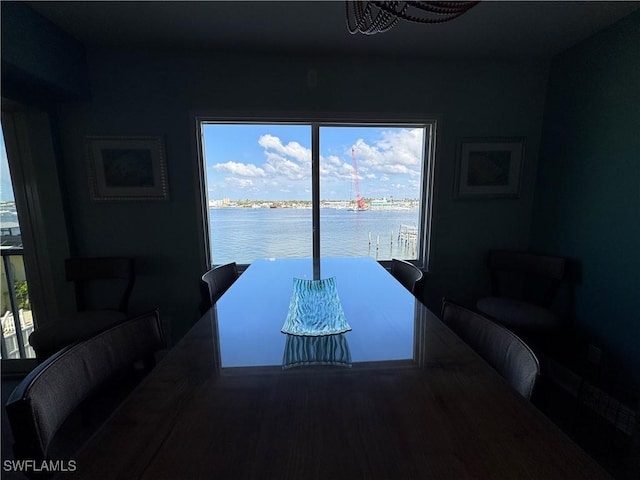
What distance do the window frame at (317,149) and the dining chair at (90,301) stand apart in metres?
0.59

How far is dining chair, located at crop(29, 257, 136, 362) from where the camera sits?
1.69 m

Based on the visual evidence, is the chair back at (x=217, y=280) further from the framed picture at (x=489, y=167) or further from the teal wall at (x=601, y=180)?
the teal wall at (x=601, y=180)

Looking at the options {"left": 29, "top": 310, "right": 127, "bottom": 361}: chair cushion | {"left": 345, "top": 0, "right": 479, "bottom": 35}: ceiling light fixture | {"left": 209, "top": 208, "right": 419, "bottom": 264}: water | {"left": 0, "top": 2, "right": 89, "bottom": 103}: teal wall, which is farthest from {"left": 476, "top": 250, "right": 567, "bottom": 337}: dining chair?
{"left": 0, "top": 2, "right": 89, "bottom": 103}: teal wall

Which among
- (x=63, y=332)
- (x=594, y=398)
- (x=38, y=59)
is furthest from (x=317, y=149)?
(x=594, y=398)

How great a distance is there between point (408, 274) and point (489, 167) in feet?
4.28

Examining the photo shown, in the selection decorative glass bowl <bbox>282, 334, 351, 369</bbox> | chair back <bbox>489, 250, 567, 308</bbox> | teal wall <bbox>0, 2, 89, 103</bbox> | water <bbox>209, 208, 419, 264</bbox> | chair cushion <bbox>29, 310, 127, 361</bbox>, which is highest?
teal wall <bbox>0, 2, 89, 103</bbox>

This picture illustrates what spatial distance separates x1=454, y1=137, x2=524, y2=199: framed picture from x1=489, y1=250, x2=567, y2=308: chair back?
51 cm

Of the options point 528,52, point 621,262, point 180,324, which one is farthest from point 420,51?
point 180,324

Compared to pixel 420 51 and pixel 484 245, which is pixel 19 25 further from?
pixel 484 245

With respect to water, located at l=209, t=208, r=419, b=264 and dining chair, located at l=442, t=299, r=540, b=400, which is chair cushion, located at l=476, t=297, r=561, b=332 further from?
dining chair, located at l=442, t=299, r=540, b=400

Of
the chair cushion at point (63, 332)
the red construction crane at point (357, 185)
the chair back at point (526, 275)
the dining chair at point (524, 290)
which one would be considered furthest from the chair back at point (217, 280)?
the chair back at point (526, 275)

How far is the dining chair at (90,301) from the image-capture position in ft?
5.54

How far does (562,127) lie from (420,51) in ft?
3.85

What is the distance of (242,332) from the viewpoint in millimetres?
937
